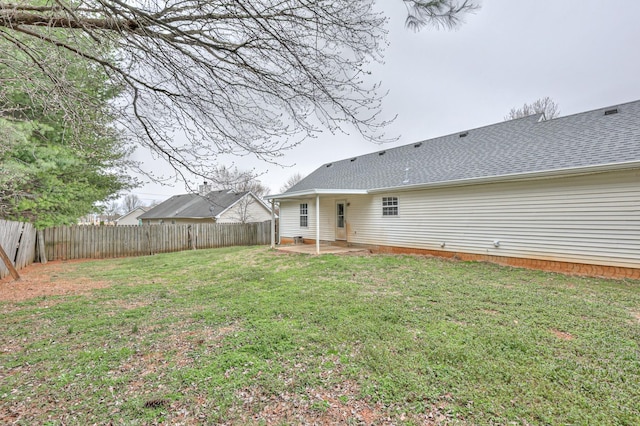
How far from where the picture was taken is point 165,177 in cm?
353

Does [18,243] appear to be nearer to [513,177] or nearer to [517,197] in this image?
[513,177]

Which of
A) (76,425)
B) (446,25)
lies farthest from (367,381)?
(446,25)

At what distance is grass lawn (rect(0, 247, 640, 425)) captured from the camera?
2168 millimetres

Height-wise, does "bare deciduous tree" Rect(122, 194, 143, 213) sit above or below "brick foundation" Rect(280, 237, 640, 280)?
above

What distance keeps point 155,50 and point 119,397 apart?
3.51 metres

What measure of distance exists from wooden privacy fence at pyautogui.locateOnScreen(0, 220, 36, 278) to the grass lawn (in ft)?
12.0

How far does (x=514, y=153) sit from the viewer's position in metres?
8.45

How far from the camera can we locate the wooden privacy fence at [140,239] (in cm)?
1097

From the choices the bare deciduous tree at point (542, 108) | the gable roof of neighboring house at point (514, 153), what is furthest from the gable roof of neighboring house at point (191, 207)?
the bare deciduous tree at point (542, 108)

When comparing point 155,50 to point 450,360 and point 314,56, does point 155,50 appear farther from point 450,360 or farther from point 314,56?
point 450,360

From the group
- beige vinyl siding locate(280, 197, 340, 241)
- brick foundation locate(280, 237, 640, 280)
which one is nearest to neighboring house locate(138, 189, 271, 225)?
beige vinyl siding locate(280, 197, 340, 241)

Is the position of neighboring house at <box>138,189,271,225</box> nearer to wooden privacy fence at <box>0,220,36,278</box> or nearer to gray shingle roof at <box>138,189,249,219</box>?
gray shingle roof at <box>138,189,249,219</box>

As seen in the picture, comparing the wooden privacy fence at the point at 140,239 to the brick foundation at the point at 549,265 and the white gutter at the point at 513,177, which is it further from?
the brick foundation at the point at 549,265

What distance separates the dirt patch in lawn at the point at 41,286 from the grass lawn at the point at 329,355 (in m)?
0.49
